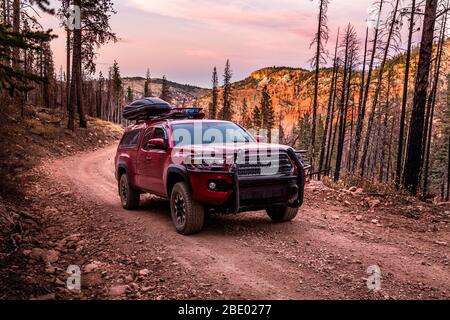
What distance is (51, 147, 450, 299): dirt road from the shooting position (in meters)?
4.34

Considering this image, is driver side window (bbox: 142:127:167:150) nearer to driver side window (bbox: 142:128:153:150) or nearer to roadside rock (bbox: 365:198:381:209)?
driver side window (bbox: 142:128:153:150)

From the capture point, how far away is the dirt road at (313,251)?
14.2 ft

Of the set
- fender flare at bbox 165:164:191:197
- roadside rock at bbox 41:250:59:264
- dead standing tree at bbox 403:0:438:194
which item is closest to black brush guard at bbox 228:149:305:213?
fender flare at bbox 165:164:191:197

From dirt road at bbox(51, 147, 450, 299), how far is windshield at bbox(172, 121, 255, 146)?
1.66 meters

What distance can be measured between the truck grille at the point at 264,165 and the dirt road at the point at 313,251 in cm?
115

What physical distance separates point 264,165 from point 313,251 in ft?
5.31

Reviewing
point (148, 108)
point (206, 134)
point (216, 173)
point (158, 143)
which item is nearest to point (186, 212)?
point (216, 173)

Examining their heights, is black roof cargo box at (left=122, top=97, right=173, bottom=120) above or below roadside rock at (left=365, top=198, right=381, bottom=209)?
above

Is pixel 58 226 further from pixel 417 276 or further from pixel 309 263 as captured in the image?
pixel 417 276

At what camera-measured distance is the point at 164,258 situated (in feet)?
17.3

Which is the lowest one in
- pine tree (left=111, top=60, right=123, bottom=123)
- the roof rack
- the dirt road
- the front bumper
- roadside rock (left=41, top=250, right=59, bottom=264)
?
roadside rock (left=41, top=250, right=59, bottom=264)

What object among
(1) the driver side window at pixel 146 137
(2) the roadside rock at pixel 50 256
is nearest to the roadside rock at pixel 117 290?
(2) the roadside rock at pixel 50 256

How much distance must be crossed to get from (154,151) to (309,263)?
13.1 ft
